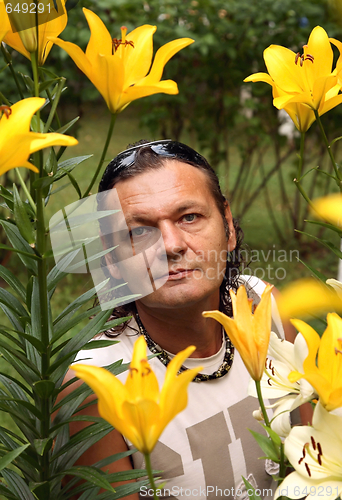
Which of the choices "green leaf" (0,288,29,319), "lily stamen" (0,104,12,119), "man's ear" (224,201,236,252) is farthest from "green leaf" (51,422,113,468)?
"man's ear" (224,201,236,252)

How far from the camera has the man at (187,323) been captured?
34.2 inches

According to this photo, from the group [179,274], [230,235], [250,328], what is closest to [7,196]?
[250,328]

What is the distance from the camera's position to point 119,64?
44 centimetres

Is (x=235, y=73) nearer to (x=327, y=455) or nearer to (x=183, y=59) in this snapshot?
(x=183, y=59)

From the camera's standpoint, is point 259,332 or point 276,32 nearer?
point 259,332

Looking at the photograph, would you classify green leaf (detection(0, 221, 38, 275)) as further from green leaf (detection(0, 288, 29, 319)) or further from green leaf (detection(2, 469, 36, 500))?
green leaf (detection(2, 469, 36, 500))

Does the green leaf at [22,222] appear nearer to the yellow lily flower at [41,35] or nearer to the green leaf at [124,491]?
the yellow lily flower at [41,35]

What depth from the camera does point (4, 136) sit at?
0.36 metres

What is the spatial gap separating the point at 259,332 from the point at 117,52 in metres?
0.27

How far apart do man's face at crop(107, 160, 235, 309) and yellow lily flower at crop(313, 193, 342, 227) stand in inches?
13.2

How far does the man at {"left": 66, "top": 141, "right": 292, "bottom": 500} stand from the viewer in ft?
2.85

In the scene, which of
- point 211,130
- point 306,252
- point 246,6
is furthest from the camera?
point 306,252

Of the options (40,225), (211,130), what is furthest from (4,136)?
(211,130)

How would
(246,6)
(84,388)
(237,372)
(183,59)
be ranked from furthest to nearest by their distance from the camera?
(183,59) → (246,6) → (237,372) → (84,388)
